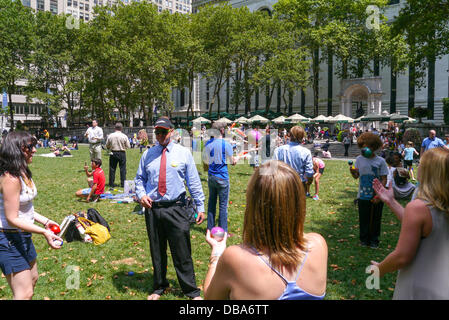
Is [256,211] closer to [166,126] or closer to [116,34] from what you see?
[166,126]

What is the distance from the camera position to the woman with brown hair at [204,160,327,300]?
1.98 meters

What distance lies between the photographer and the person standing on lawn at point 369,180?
651 centimetres

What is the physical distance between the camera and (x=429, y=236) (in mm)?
2486

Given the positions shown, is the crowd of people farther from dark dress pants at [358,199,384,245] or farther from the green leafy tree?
the green leafy tree

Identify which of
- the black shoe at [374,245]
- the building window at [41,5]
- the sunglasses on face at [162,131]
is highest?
the building window at [41,5]

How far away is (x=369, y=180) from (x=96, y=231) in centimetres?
509

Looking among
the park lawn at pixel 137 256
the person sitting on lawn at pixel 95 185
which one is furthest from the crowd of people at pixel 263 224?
the person sitting on lawn at pixel 95 185

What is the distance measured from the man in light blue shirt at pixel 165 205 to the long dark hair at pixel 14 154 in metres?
1.42

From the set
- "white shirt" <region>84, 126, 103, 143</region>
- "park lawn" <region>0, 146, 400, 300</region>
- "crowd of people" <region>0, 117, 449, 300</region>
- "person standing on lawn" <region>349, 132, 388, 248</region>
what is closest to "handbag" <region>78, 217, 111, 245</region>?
"park lawn" <region>0, 146, 400, 300</region>

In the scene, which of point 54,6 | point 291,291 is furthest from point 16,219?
point 54,6

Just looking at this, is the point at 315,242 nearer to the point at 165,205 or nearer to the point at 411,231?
the point at 411,231

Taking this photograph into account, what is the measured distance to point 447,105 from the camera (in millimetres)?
33000

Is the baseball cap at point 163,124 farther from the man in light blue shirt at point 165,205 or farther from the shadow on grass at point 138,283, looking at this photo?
the shadow on grass at point 138,283

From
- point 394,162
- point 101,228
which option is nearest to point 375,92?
point 394,162
